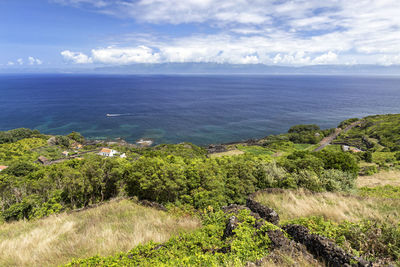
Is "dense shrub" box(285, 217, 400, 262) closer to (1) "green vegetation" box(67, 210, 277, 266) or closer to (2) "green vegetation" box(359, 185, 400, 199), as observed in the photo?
(1) "green vegetation" box(67, 210, 277, 266)

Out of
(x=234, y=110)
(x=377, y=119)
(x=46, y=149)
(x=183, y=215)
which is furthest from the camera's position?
(x=234, y=110)

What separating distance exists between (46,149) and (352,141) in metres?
111

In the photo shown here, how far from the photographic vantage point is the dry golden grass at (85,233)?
925cm

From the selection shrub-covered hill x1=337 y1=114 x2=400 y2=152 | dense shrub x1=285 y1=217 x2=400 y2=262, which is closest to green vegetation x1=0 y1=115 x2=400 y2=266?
dense shrub x1=285 y1=217 x2=400 y2=262

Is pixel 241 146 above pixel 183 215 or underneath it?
underneath

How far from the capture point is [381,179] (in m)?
34.5

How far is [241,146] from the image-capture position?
7431cm

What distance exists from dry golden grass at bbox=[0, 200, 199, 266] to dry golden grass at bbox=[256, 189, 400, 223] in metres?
6.28

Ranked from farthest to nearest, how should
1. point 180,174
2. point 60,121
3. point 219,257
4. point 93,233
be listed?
point 60,121 → point 180,174 → point 93,233 → point 219,257

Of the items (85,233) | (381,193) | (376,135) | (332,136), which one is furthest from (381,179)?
(376,135)

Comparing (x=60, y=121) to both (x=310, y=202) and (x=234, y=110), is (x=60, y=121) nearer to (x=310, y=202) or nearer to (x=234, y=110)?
(x=234, y=110)

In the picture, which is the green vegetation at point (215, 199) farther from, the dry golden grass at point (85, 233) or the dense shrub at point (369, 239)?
the dry golden grass at point (85, 233)

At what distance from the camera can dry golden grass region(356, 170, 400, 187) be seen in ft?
102

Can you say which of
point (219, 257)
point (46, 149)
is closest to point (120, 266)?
point (219, 257)
